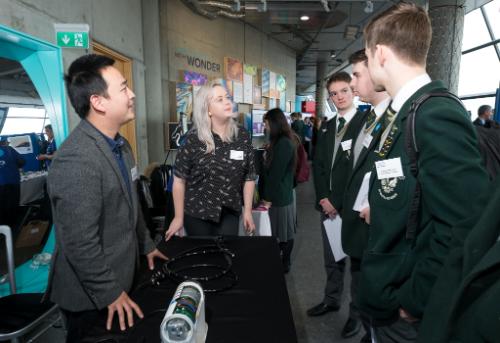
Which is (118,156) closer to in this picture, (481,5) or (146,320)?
(146,320)

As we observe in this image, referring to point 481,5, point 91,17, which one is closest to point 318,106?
point 481,5

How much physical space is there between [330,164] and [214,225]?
3.01 ft

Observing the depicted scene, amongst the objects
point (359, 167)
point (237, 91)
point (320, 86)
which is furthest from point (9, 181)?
point (320, 86)

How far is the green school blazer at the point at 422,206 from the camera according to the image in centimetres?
74

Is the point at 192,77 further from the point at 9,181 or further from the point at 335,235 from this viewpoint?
the point at 335,235

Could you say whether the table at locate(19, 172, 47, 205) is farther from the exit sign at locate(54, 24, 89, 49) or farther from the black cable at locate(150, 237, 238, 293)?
the black cable at locate(150, 237, 238, 293)

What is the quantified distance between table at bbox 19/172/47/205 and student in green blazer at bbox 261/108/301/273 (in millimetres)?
2124

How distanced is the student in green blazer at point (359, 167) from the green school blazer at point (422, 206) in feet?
0.75

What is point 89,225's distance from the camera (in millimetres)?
982

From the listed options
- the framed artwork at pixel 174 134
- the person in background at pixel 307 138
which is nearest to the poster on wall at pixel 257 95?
the framed artwork at pixel 174 134

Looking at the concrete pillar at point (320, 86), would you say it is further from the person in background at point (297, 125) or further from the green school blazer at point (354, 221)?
the green school blazer at point (354, 221)

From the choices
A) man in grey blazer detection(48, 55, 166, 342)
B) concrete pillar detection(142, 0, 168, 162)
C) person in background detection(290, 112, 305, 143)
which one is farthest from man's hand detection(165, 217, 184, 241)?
person in background detection(290, 112, 305, 143)

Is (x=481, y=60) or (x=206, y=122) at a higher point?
(x=481, y=60)

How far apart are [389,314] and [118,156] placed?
108 cm
